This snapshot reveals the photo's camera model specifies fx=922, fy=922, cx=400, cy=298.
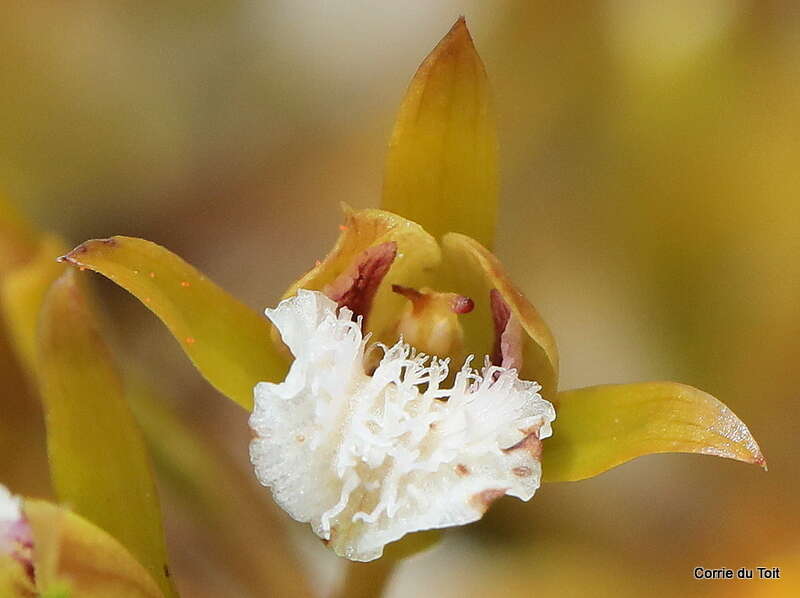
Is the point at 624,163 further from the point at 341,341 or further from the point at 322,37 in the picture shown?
the point at 341,341

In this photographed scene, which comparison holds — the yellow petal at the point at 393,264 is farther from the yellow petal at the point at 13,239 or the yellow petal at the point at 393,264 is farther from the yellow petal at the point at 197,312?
the yellow petal at the point at 13,239

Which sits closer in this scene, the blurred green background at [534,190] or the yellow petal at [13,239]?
the yellow petal at [13,239]

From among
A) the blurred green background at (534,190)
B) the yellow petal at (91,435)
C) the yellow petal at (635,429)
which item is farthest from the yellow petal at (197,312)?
the blurred green background at (534,190)

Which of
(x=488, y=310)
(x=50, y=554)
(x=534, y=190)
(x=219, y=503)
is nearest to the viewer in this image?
(x=50, y=554)

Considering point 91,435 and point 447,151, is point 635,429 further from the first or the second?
point 91,435

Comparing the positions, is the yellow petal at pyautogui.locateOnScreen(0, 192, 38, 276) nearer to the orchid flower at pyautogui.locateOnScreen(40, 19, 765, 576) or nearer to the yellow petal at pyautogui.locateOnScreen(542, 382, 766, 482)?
the orchid flower at pyautogui.locateOnScreen(40, 19, 765, 576)

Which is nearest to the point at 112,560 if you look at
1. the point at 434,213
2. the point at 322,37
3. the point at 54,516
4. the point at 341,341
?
the point at 54,516

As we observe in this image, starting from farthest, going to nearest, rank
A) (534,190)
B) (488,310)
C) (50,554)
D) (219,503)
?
(534,190) → (219,503) → (488,310) → (50,554)

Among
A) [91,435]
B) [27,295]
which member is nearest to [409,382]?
[91,435]
